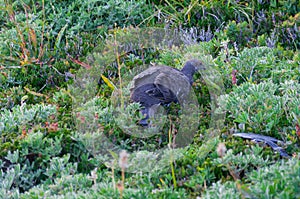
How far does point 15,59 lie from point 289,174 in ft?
11.5

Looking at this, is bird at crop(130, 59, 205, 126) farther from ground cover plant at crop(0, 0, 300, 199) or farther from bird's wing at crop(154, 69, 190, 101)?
ground cover plant at crop(0, 0, 300, 199)

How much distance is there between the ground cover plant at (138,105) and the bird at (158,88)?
12 cm

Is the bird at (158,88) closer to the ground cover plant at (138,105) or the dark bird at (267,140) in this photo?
the ground cover plant at (138,105)

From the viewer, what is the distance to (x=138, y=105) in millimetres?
4617

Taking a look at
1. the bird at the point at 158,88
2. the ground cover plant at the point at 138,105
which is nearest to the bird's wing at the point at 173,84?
the bird at the point at 158,88

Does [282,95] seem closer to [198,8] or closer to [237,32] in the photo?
[237,32]

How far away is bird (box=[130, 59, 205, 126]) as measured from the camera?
15.6ft

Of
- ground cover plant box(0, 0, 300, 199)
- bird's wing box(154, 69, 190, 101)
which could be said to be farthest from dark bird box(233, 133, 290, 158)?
bird's wing box(154, 69, 190, 101)

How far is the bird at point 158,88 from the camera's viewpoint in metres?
4.75

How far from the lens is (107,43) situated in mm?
5738

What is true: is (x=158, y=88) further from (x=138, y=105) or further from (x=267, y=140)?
(x=267, y=140)

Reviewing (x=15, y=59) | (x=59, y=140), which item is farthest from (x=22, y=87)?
(x=59, y=140)

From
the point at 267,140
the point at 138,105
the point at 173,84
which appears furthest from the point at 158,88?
the point at 267,140

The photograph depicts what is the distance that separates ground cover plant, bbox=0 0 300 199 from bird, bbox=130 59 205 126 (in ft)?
0.39
